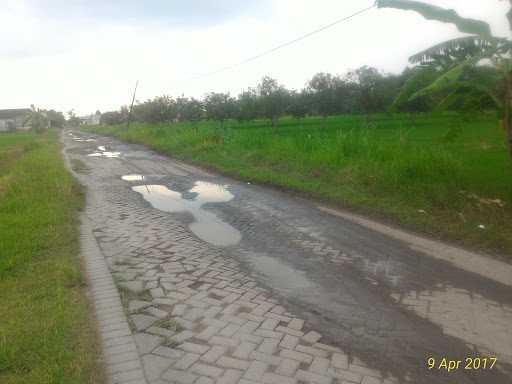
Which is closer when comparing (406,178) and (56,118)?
(406,178)

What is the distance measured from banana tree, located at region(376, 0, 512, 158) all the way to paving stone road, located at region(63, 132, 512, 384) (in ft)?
10.4

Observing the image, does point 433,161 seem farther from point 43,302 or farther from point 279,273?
point 43,302

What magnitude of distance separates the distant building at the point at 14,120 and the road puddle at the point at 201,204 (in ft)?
236

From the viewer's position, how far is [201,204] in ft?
31.7

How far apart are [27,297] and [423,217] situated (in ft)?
20.6

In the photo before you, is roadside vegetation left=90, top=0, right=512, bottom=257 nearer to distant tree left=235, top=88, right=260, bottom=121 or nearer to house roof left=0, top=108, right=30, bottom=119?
distant tree left=235, top=88, right=260, bottom=121

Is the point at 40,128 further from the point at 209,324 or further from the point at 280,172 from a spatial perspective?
the point at 209,324

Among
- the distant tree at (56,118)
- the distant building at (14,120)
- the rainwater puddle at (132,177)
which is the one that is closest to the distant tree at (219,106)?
the rainwater puddle at (132,177)

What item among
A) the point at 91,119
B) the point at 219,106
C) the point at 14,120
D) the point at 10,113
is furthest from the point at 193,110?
the point at 91,119

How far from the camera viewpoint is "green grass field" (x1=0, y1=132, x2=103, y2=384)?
3113 mm

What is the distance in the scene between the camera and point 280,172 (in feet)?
42.4

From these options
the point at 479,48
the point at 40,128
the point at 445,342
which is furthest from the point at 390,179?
the point at 40,128

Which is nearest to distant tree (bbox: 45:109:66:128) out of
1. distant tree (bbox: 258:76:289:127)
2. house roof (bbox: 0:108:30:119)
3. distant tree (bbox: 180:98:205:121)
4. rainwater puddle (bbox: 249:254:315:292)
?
house roof (bbox: 0:108:30:119)

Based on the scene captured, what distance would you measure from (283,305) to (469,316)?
1818mm
